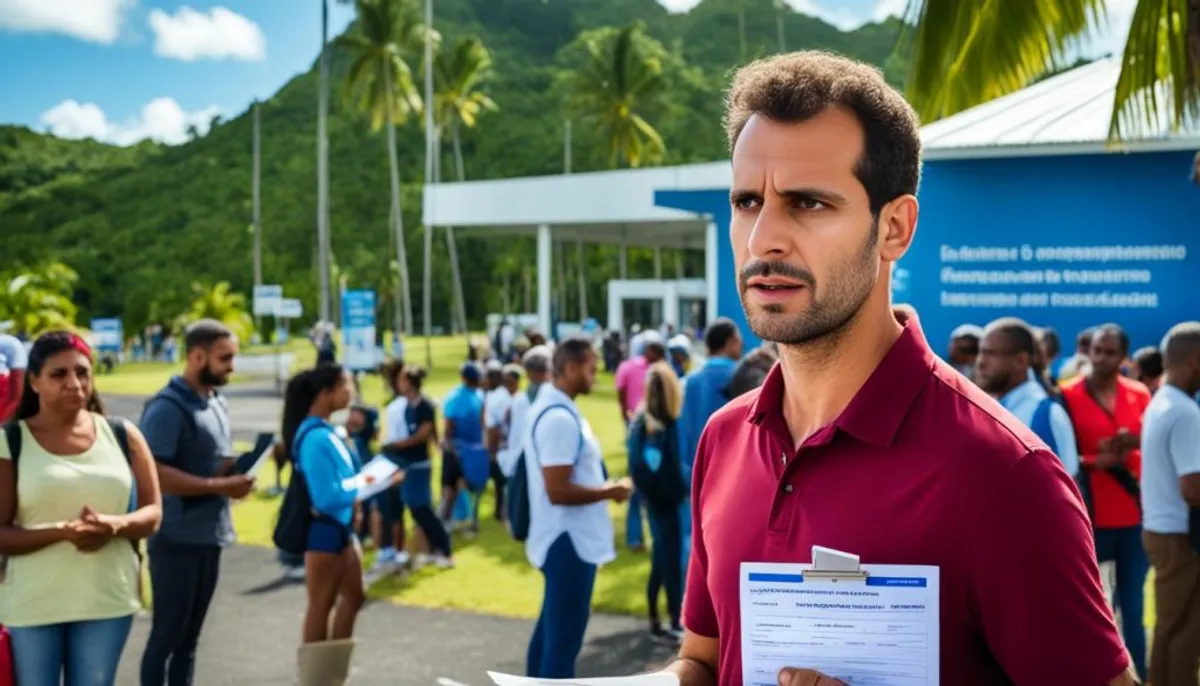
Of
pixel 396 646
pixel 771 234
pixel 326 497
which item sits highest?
pixel 771 234

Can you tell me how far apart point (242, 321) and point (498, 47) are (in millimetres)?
72188

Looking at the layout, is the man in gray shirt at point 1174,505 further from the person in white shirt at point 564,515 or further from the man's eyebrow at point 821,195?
the man's eyebrow at point 821,195

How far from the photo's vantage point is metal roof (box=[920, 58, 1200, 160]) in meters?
11.7

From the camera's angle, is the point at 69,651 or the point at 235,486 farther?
the point at 235,486

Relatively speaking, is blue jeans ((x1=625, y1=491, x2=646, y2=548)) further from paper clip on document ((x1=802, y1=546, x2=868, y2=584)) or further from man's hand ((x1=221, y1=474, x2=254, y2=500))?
paper clip on document ((x1=802, y1=546, x2=868, y2=584))

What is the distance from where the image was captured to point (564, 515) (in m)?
5.87

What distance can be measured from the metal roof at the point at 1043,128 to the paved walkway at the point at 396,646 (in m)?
6.33

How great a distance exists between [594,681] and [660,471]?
5913mm

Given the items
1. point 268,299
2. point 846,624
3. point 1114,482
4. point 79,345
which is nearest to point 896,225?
point 846,624

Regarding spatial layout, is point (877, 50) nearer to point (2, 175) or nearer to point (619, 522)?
point (2, 175)

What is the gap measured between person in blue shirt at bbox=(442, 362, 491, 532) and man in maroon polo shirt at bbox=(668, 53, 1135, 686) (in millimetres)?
9616

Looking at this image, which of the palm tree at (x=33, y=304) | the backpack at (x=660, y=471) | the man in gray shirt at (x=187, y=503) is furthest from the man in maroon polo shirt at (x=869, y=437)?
the palm tree at (x=33, y=304)

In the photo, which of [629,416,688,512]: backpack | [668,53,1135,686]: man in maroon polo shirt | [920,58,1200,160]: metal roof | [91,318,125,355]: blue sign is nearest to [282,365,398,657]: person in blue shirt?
[629,416,688,512]: backpack

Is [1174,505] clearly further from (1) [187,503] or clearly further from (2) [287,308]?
(2) [287,308]
